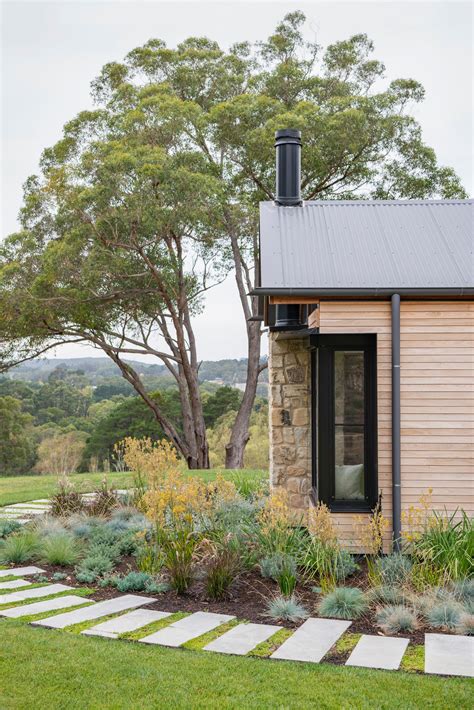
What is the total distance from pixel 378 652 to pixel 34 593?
293 centimetres

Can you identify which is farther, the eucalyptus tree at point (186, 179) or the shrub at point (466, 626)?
the eucalyptus tree at point (186, 179)

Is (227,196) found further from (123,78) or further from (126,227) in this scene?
(123,78)

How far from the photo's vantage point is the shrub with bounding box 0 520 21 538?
315 inches

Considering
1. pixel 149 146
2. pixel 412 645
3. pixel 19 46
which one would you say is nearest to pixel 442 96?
pixel 149 146

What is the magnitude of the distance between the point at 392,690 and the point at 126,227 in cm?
1282

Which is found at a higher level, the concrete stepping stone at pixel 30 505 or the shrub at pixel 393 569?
the shrub at pixel 393 569

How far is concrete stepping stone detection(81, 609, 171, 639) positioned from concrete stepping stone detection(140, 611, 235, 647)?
0.19 m

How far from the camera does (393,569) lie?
19.1 ft

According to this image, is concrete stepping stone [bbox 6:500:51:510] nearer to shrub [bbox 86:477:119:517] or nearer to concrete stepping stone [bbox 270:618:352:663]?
shrub [bbox 86:477:119:517]

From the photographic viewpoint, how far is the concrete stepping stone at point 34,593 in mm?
5744

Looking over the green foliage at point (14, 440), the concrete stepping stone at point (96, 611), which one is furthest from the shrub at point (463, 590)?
the green foliage at point (14, 440)

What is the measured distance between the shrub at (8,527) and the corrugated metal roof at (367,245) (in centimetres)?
403

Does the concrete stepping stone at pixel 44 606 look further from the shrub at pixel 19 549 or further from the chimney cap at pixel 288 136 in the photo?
the chimney cap at pixel 288 136

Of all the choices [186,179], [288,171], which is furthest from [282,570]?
[186,179]
